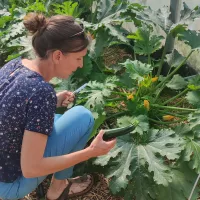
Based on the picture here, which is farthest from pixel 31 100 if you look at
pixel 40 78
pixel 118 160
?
pixel 118 160

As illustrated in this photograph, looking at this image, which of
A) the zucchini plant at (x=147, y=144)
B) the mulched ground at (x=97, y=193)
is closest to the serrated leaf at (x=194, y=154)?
the zucchini plant at (x=147, y=144)

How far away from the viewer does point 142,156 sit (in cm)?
206

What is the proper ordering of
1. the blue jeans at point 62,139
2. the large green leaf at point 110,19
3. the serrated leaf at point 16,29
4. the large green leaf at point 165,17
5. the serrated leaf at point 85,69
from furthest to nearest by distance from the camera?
the serrated leaf at point 16,29, the large green leaf at point 110,19, the large green leaf at point 165,17, the serrated leaf at point 85,69, the blue jeans at point 62,139

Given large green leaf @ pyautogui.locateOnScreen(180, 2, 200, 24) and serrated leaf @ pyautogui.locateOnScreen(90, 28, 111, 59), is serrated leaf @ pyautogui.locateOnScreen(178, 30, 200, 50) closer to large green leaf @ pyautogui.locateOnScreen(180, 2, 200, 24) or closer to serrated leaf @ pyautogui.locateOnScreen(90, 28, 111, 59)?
large green leaf @ pyautogui.locateOnScreen(180, 2, 200, 24)

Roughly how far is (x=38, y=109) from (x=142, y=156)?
0.81 m

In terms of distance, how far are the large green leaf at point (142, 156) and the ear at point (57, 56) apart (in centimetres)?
73

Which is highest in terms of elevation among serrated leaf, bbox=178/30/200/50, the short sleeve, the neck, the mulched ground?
the neck

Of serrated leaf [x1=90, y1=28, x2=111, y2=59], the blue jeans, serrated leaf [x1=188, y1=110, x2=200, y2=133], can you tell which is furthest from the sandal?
serrated leaf [x1=90, y1=28, x2=111, y2=59]

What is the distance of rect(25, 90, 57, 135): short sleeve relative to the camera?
1.48 metres

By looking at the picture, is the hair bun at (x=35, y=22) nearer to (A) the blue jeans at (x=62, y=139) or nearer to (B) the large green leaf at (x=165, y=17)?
(A) the blue jeans at (x=62, y=139)

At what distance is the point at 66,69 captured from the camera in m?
1.62

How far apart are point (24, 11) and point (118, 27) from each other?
3.05 feet

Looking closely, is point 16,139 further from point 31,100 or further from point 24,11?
point 24,11

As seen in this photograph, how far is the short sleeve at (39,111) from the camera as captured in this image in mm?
1476
